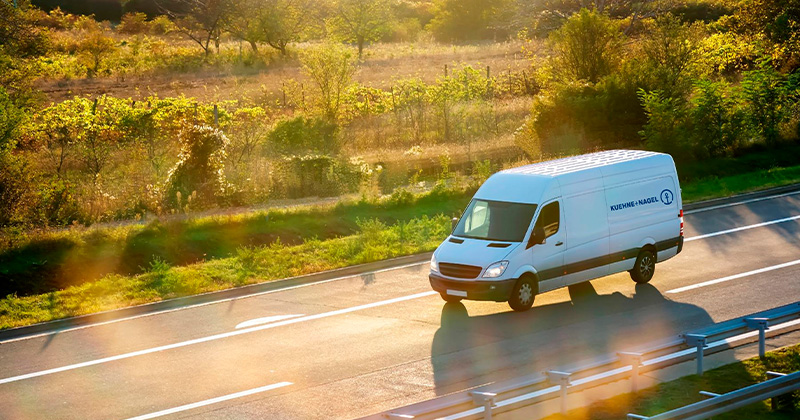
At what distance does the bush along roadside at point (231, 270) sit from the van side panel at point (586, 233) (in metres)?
5.69

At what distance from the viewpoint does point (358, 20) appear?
78312mm

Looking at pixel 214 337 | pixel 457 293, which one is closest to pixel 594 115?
pixel 457 293

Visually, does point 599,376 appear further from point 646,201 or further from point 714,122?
point 714,122

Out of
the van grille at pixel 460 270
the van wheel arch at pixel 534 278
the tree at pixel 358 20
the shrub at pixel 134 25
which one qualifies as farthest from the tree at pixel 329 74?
the shrub at pixel 134 25

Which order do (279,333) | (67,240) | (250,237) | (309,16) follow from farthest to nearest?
(309,16), (250,237), (67,240), (279,333)

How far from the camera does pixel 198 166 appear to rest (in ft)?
82.6

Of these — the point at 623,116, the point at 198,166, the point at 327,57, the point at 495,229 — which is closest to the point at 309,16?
the point at 327,57

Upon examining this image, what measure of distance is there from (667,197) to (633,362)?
24.6 feet

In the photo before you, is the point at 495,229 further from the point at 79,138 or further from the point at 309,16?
the point at 309,16

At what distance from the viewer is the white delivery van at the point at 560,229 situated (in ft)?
51.3

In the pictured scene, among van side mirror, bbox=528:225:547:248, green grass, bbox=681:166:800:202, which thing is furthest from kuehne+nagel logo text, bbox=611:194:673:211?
green grass, bbox=681:166:800:202

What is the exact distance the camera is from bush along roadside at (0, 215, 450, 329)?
17453 millimetres

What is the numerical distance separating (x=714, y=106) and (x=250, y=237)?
16.9 m

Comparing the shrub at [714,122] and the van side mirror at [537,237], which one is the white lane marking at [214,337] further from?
the shrub at [714,122]
